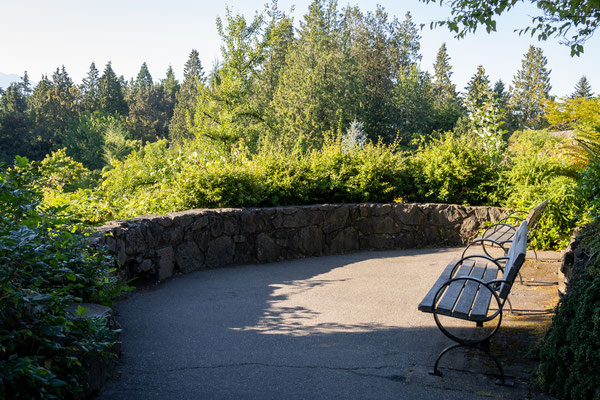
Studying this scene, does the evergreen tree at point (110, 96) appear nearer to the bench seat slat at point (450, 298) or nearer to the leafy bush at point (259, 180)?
the leafy bush at point (259, 180)

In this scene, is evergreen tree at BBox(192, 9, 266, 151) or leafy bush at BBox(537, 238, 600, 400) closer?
leafy bush at BBox(537, 238, 600, 400)

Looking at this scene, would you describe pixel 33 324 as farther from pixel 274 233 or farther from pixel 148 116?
pixel 148 116

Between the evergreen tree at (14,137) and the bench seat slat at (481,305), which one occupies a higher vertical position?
the evergreen tree at (14,137)

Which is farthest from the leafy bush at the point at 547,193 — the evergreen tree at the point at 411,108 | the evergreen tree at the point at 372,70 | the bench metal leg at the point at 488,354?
the evergreen tree at the point at 411,108

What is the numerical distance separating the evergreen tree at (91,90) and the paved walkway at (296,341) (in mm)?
66715

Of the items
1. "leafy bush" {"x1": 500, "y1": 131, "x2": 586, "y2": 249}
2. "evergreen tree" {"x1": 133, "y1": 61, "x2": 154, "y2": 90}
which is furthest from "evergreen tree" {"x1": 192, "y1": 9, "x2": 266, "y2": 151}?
"evergreen tree" {"x1": 133, "y1": 61, "x2": 154, "y2": 90}

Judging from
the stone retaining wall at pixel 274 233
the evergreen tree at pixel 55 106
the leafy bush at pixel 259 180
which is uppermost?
the evergreen tree at pixel 55 106

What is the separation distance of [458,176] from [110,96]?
218 feet

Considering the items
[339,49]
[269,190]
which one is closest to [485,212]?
[269,190]

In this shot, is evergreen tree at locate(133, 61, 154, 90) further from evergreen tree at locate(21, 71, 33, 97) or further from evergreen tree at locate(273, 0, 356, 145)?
evergreen tree at locate(273, 0, 356, 145)

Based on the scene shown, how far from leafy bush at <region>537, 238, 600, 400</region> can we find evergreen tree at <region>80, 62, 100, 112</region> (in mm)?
70146

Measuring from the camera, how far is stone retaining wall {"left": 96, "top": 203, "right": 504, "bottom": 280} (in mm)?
6207

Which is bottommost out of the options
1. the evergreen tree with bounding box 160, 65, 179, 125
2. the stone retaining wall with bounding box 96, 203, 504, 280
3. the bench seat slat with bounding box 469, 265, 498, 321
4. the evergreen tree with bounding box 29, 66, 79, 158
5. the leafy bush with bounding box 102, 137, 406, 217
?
the bench seat slat with bounding box 469, 265, 498, 321

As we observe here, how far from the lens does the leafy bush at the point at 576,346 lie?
110 inches
